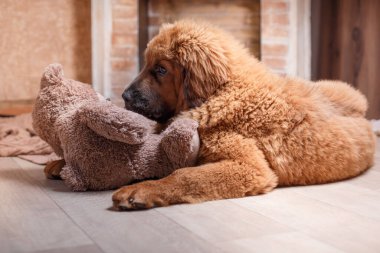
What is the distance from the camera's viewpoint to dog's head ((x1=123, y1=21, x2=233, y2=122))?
1801mm

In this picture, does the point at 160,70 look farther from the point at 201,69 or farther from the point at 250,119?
the point at 250,119

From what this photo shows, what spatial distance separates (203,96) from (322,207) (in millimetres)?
496

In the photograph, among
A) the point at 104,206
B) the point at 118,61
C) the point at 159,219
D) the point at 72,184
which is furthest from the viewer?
the point at 118,61

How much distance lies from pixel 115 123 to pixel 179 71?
0.97ft

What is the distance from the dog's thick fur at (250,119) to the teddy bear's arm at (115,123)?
18 cm

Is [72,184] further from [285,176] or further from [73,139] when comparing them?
[285,176]

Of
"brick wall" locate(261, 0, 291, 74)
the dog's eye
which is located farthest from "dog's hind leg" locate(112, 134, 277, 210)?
"brick wall" locate(261, 0, 291, 74)

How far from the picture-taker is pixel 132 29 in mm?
3707

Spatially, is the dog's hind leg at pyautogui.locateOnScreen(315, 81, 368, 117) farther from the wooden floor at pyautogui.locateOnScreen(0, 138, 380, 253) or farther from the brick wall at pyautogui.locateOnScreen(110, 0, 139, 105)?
the brick wall at pyautogui.locateOnScreen(110, 0, 139, 105)

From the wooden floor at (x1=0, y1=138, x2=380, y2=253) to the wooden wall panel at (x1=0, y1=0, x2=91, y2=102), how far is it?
198 centimetres

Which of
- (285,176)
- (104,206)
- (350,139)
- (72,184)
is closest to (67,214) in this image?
(104,206)

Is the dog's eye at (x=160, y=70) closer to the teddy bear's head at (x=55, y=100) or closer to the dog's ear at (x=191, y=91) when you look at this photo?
the dog's ear at (x=191, y=91)

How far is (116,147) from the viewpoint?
5.72ft

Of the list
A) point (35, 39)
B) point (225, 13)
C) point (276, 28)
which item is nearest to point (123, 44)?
point (35, 39)
